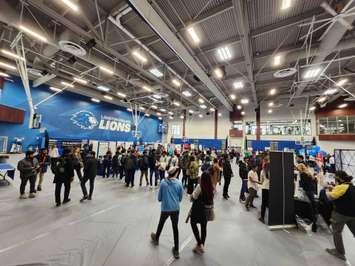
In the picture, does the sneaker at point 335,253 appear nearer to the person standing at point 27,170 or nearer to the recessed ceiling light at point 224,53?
the recessed ceiling light at point 224,53

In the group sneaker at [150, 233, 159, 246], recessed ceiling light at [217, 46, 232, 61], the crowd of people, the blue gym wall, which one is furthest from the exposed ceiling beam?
the blue gym wall

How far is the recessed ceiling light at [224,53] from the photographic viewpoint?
678 cm

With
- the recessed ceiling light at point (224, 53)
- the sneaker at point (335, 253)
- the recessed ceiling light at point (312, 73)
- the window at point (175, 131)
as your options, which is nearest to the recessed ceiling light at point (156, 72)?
the recessed ceiling light at point (224, 53)

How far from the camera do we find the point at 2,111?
9133 millimetres

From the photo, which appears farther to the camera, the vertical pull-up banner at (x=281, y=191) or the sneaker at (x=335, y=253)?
the vertical pull-up banner at (x=281, y=191)

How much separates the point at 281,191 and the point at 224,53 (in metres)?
5.64

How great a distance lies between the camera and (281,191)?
3.82m

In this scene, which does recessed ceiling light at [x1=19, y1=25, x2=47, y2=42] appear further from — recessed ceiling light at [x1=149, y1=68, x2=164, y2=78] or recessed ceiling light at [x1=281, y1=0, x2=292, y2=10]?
recessed ceiling light at [x1=281, y1=0, x2=292, y2=10]

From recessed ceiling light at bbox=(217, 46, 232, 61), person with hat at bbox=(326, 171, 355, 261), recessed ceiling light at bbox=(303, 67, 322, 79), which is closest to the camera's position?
person with hat at bbox=(326, 171, 355, 261)

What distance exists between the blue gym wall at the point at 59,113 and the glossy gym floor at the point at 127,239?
763cm

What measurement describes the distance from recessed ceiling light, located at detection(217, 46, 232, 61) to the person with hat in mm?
5670

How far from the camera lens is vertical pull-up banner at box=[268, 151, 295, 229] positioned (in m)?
3.75

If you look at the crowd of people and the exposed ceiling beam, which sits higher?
the exposed ceiling beam

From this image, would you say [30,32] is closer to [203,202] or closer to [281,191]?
[203,202]
